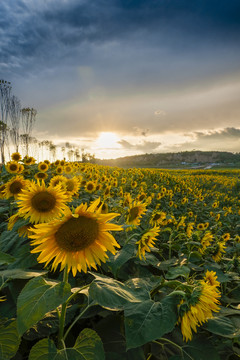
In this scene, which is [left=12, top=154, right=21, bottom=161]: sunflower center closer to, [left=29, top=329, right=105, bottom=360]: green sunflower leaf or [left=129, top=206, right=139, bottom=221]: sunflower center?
[left=129, top=206, right=139, bottom=221]: sunflower center

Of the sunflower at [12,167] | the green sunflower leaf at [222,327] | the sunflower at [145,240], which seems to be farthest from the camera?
the sunflower at [12,167]

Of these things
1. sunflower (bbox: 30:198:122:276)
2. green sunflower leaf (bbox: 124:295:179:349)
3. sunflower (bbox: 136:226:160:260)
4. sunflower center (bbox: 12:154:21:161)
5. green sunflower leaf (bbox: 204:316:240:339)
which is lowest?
green sunflower leaf (bbox: 204:316:240:339)

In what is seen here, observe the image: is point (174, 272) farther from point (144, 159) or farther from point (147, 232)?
point (144, 159)

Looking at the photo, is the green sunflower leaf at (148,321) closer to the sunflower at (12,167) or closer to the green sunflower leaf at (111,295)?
the green sunflower leaf at (111,295)

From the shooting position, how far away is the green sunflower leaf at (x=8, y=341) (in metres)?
0.93

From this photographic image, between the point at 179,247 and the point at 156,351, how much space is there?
1645 millimetres

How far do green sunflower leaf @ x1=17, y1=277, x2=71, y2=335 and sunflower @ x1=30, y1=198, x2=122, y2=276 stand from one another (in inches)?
5.8

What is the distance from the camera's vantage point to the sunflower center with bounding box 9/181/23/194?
253 centimetres

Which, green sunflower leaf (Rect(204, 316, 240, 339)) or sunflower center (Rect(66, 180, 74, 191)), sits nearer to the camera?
green sunflower leaf (Rect(204, 316, 240, 339))

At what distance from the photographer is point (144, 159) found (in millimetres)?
97812

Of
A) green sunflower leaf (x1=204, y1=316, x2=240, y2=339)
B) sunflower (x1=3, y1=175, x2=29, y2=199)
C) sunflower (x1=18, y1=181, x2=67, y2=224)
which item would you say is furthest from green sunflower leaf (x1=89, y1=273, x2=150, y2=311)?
sunflower (x1=3, y1=175, x2=29, y2=199)

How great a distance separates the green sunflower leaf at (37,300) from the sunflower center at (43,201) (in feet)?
2.44

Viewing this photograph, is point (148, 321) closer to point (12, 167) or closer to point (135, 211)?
point (135, 211)

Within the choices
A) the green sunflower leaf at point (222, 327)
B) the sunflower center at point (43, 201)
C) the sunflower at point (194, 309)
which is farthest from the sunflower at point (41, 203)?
the green sunflower leaf at point (222, 327)
